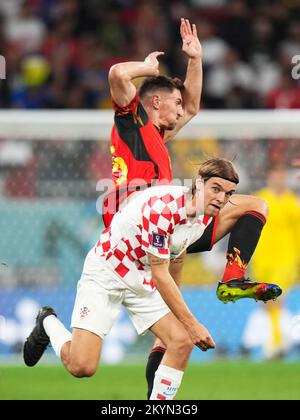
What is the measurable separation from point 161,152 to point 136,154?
17 cm

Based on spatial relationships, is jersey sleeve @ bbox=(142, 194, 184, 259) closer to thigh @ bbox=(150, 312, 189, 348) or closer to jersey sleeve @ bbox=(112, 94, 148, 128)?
thigh @ bbox=(150, 312, 189, 348)

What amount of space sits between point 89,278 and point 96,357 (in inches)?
19.7

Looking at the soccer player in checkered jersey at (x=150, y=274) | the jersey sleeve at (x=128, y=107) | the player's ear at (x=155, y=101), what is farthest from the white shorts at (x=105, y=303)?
the player's ear at (x=155, y=101)

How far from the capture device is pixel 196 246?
23.1ft

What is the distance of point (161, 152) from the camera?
732 cm

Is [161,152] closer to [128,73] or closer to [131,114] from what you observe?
[131,114]

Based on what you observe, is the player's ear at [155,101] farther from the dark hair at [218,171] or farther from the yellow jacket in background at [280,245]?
the yellow jacket in background at [280,245]

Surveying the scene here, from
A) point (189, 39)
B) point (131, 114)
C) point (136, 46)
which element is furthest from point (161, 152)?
point (136, 46)

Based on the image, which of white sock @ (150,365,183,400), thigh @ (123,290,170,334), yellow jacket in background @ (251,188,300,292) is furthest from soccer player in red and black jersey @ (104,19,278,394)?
yellow jacket in background @ (251,188,300,292)

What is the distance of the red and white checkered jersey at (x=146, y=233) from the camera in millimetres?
6266

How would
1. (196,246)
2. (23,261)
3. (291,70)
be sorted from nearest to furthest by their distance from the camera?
(196,246), (23,261), (291,70)

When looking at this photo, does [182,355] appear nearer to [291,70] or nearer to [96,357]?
[96,357]

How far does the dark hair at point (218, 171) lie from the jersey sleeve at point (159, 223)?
216 mm
